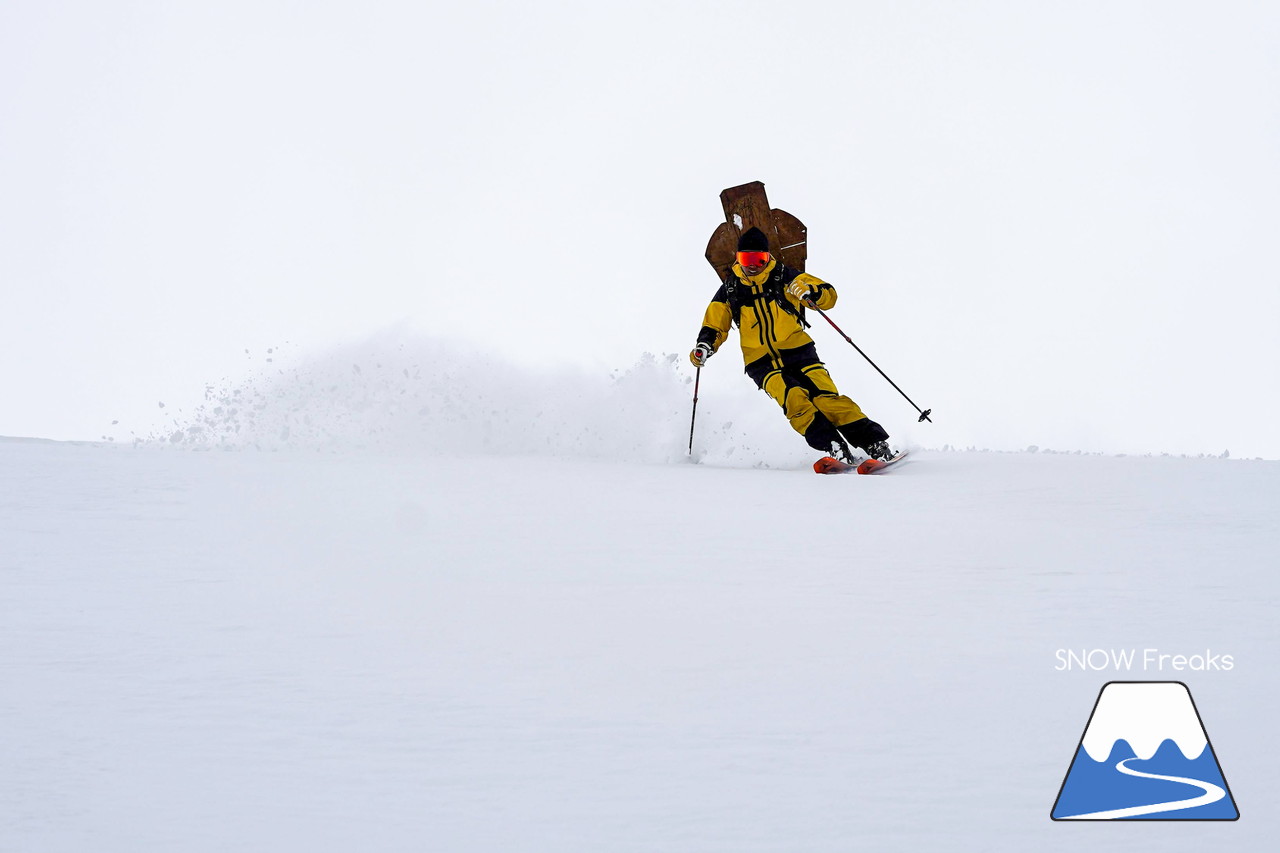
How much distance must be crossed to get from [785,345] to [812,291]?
42cm

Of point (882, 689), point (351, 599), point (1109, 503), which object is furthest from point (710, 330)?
point (882, 689)

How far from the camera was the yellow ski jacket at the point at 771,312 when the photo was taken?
757cm

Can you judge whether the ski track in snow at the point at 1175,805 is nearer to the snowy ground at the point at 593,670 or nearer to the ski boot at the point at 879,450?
the snowy ground at the point at 593,670

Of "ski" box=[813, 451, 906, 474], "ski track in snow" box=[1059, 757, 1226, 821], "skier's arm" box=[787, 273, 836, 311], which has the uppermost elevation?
"skier's arm" box=[787, 273, 836, 311]

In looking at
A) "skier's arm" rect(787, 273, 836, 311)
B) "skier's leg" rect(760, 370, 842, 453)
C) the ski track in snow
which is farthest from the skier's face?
the ski track in snow

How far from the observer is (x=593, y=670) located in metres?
2.56

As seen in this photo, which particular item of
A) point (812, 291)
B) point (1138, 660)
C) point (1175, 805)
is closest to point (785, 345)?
point (812, 291)

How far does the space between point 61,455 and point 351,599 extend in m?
4.61

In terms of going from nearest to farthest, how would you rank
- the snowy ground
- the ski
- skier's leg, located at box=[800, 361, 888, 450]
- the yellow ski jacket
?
the snowy ground < the ski < skier's leg, located at box=[800, 361, 888, 450] < the yellow ski jacket

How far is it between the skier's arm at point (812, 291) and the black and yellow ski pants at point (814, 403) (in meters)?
0.33

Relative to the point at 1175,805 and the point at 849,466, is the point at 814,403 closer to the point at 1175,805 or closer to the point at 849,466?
the point at 849,466

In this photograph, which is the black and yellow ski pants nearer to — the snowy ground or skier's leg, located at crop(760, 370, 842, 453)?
skier's leg, located at crop(760, 370, 842, 453)

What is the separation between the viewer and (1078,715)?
88.6 inches

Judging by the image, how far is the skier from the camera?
742 centimetres
